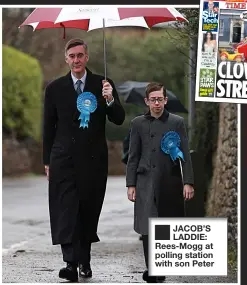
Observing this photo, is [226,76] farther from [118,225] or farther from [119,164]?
[119,164]

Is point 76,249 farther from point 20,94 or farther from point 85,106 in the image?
point 20,94

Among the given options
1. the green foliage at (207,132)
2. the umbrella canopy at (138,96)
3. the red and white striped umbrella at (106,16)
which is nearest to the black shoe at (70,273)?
the red and white striped umbrella at (106,16)

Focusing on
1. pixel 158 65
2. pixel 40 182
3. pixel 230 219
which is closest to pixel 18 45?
pixel 158 65

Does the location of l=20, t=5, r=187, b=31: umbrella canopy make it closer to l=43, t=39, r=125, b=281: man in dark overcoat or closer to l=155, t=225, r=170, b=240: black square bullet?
l=43, t=39, r=125, b=281: man in dark overcoat

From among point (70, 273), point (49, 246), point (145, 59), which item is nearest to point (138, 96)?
point (49, 246)

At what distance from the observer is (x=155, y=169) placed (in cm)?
690

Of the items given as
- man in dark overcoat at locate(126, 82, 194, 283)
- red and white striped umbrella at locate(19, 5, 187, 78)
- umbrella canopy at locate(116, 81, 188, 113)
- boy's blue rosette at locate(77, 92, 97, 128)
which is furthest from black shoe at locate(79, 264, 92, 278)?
umbrella canopy at locate(116, 81, 188, 113)

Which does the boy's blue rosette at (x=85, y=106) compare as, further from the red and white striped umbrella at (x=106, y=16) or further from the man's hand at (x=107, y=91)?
the red and white striped umbrella at (x=106, y=16)

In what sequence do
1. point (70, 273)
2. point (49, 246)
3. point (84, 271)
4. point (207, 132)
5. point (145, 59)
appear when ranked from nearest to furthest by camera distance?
point (70, 273), point (84, 271), point (49, 246), point (207, 132), point (145, 59)

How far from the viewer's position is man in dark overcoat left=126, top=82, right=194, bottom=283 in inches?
272

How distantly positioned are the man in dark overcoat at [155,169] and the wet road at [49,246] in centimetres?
64

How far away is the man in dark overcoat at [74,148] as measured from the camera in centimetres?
700

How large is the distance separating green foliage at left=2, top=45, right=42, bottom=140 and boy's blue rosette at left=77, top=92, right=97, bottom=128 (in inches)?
478

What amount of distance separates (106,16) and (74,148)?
1031 mm
